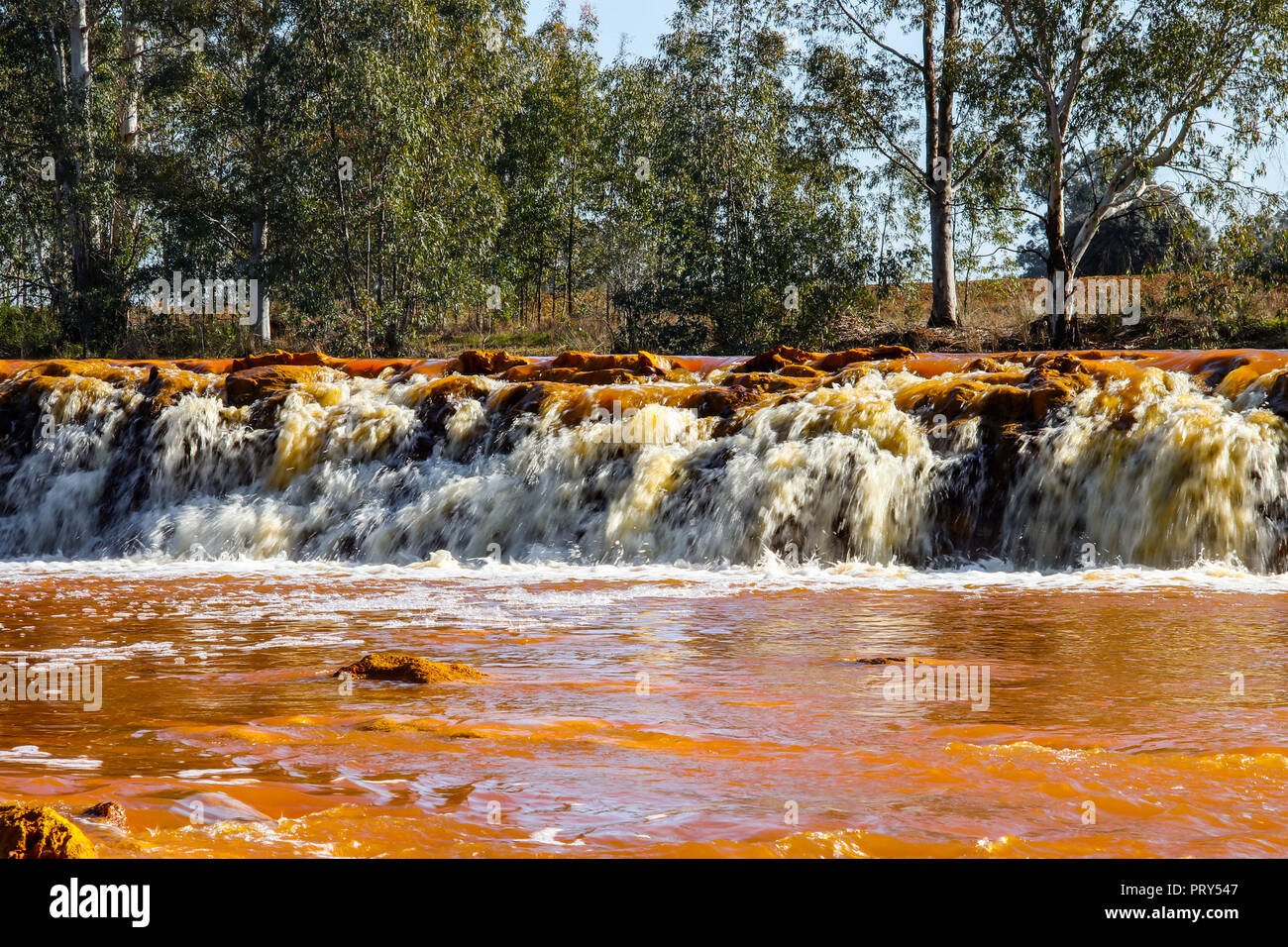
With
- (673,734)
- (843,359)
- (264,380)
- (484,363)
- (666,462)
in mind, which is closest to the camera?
(673,734)

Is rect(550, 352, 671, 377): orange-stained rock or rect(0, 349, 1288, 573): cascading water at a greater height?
rect(550, 352, 671, 377): orange-stained rock

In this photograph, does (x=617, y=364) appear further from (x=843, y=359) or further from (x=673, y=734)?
(x=673, y=734)

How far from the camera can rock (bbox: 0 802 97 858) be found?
2.48m

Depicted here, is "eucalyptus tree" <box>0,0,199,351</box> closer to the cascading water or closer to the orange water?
the cascading water

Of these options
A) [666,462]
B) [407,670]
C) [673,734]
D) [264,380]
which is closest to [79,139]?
[264,380]

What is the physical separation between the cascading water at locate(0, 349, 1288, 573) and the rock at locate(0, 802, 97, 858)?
336 inches

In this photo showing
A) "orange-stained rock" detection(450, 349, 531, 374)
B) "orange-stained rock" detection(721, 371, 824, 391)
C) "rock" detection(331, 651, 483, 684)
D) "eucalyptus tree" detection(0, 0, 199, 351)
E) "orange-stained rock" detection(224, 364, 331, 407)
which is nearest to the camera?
"rock" detection(331, 651, 483, 684)

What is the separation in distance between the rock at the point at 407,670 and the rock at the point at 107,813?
6.58ft

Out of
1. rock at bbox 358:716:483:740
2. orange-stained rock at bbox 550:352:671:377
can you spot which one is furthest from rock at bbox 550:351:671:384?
rock at bbox 358:716:483:740

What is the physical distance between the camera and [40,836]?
8.23 ft

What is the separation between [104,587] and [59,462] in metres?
6.15

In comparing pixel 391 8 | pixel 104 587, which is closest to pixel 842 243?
pixel 391 8

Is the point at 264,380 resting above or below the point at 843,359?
below

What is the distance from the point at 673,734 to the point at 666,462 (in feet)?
27.0
